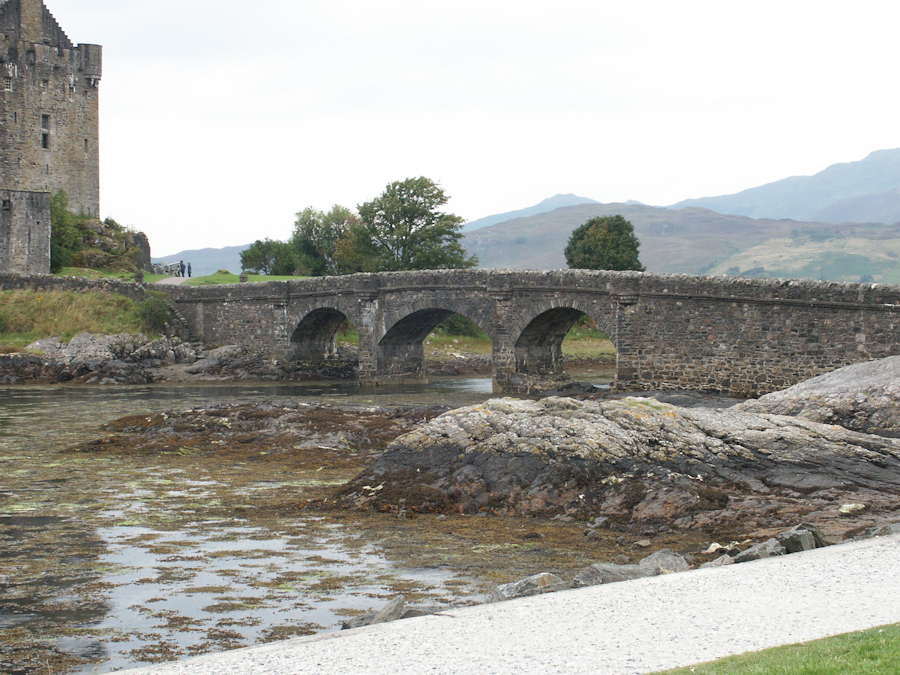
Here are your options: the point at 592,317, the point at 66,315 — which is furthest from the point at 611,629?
the point at 66,315

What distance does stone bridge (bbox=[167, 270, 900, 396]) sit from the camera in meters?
22.7

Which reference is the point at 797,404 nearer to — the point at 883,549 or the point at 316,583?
Answer: the point at 883,549

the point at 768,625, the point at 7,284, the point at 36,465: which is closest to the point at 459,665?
the point at 768,625

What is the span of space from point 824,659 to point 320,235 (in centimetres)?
6389

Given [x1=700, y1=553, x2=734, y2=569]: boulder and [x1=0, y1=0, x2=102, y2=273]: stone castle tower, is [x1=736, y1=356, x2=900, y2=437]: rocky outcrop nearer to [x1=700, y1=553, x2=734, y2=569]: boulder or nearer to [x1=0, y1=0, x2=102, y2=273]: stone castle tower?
[x1=700, y1=553, x2=734, y2=569]: boulder

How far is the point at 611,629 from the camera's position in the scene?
5.84 meters

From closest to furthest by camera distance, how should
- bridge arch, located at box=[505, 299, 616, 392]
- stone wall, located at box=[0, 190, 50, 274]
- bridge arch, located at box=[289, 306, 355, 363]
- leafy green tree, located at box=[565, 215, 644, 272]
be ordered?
bridge arch, located at box=[505, 299, 616, 392], bridge arch, located at box=[289, 306, 355, 363], stone wall, located at box=[0, 190, 50, 274], leafy green tree, located at box=[565, 215, 644, 272]

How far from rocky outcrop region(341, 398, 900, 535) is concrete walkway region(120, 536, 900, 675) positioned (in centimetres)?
359

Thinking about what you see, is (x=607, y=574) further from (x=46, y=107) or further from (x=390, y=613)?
(x=46, y=107)

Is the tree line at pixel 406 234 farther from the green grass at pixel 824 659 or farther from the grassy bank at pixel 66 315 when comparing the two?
the green grass at pixel 824 659

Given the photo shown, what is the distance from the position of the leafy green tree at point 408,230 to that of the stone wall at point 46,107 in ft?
50.9

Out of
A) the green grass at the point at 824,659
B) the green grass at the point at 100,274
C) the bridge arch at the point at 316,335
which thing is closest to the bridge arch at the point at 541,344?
the bridge arch at the point at 316,335

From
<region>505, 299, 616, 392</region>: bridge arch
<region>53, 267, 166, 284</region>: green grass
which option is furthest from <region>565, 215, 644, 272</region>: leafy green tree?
<region>505, 299, 616, 392</region>: bridge arch

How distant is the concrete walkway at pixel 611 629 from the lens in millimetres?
5301
